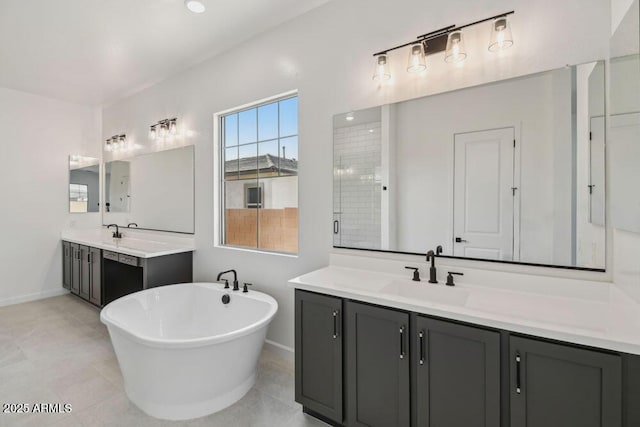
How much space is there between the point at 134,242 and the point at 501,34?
4.47 meters

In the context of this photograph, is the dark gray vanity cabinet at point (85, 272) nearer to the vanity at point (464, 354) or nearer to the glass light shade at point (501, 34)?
the vanity at point (464, 354)

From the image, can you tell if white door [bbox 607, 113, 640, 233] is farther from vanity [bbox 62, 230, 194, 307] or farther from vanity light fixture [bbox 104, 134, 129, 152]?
vanity light fixture [bbox 104, 134, 129, 152]

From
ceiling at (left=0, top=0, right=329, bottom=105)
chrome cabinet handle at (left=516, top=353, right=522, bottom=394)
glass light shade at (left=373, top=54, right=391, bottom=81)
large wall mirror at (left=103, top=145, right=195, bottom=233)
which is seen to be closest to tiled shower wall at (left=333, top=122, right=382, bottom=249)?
glass light shade at (left=373, top=54, right=391, bottom=81)

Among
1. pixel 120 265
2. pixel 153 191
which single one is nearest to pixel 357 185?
pixel 153 191

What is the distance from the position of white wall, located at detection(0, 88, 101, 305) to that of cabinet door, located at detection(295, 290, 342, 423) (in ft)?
15.3

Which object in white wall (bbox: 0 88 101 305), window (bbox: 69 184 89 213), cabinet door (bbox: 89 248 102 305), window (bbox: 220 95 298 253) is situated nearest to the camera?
window (bbox: 220 95 298 253)

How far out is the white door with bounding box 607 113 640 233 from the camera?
124 cm

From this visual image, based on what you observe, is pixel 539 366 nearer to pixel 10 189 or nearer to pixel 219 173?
pixel 219 173

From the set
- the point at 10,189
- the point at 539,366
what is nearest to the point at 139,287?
the point at 10,189

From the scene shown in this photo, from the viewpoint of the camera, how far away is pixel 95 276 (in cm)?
381

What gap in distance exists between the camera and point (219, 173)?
11.0 feet

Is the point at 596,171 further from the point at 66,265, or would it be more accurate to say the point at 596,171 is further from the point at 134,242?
the point at 66,265

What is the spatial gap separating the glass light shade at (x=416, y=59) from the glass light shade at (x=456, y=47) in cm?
16

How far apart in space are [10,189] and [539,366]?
6024 mm
